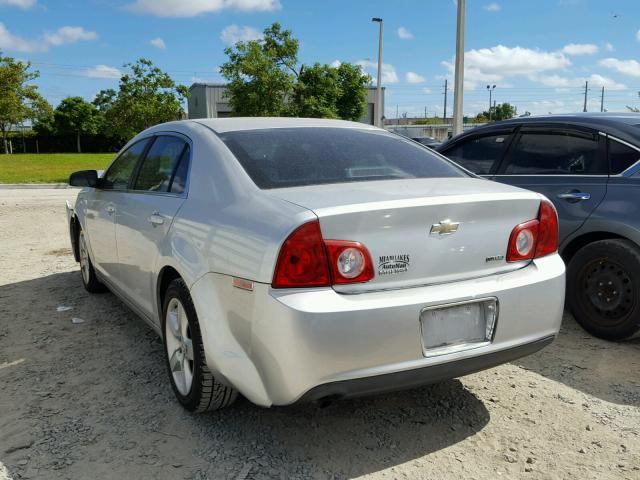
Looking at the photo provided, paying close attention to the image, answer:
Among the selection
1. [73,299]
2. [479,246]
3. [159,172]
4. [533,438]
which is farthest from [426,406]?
[73,299]

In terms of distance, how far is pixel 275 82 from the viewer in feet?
76.9

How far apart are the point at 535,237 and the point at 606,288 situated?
5.57ft

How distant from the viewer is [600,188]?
434 centimetres

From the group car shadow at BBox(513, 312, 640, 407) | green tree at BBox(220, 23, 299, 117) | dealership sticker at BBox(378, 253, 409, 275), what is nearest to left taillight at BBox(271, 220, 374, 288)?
dealership sticker at BBox(378, 253, 409, 275)

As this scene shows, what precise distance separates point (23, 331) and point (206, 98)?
48300mm

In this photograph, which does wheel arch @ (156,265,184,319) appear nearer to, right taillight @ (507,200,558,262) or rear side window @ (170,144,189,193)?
rear side window @ (170,144,189,193)

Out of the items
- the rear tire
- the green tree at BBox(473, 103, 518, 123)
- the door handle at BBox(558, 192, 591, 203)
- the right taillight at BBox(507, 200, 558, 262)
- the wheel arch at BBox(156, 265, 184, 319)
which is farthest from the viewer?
the green tree at BBox(473, 103, 518, 123)

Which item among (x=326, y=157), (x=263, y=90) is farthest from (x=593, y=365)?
(x=263, y=90)

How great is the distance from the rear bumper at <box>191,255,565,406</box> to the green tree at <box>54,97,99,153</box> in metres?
67.5

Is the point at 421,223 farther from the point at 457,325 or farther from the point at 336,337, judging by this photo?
the point at 336,337

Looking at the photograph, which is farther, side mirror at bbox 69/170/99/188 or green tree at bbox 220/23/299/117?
green tree at bbox 220/23/299/117

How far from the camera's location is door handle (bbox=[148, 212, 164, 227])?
339cm

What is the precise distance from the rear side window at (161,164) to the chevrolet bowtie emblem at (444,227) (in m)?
1.65

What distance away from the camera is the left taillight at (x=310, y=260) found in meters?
2.42
